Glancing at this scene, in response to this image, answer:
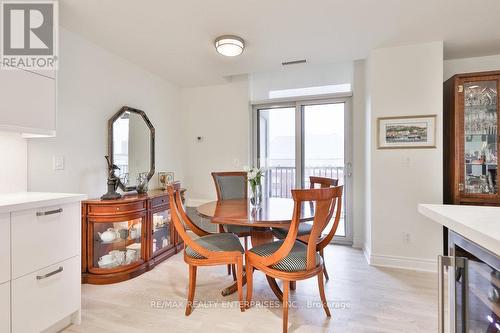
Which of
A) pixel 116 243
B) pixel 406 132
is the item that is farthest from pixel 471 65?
pixel 116 243

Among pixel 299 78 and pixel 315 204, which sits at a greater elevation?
pixel 299 78

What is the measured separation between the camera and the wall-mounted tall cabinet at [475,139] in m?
2.67

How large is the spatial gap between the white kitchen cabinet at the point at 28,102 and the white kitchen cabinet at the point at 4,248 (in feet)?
2.06

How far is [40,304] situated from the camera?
1.60 m

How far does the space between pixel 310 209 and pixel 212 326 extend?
117 centimetres

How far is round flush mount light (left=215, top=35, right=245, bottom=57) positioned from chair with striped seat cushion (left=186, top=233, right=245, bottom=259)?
6.11 ft

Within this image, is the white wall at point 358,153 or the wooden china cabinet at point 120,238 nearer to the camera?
the wooden china cabinet at point 120,238

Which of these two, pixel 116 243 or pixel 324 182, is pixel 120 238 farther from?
pixel 324 182

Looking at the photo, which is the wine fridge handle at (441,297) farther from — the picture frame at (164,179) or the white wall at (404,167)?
the picture frame at (164,179)

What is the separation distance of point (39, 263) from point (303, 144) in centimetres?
330

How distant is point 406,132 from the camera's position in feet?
9.22

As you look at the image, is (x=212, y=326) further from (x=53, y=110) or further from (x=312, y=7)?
(x=312, y=7)

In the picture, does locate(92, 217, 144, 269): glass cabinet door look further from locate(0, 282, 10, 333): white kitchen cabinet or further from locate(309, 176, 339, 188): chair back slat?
locate(309, 176, 339, 188): chair back slat

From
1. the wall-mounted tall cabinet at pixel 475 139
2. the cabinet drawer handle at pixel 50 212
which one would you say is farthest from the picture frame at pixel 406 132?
the cabinet drawer handle at pixel 50 212
